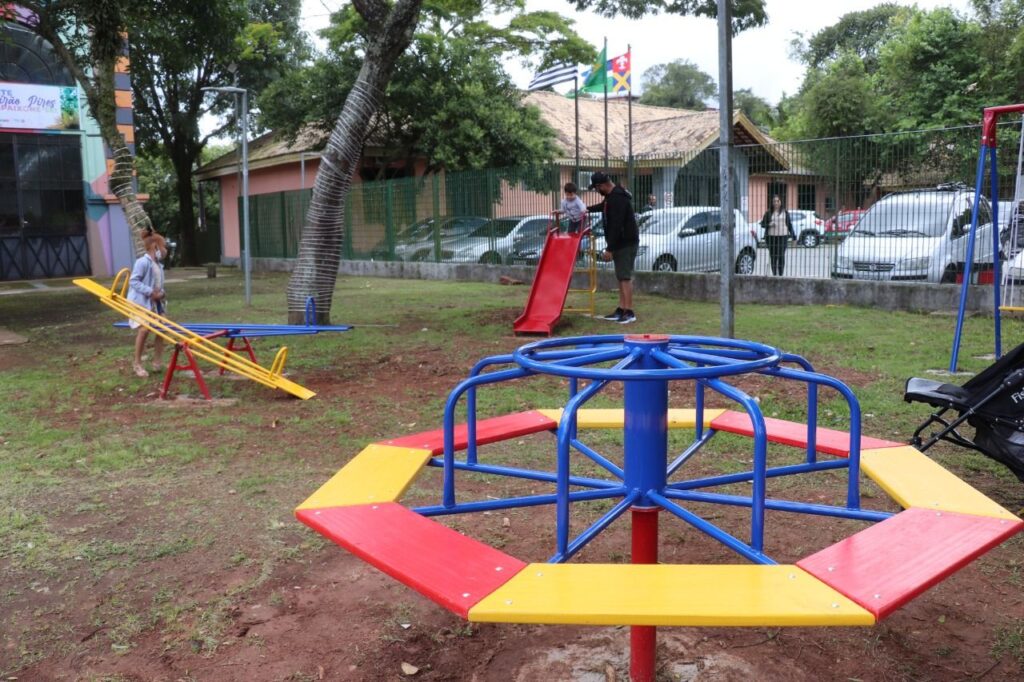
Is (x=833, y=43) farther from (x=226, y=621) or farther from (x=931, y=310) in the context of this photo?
(x=226, y=621)

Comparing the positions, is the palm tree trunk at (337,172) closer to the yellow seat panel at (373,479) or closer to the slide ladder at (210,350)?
the slide ladder at (210,350)

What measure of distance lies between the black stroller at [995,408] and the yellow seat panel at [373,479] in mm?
2525

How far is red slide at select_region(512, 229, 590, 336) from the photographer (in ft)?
34.9

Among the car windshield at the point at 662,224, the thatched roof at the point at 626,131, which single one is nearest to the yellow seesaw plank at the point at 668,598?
the car windshield at the point at 662,224

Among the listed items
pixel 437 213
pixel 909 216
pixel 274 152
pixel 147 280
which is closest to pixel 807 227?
pixel 909 216

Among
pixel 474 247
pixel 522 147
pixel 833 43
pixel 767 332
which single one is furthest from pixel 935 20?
pixel 833 43

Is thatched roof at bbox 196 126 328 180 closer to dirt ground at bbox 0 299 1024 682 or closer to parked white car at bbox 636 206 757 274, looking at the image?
parked white car at bbox 636 206 757 274

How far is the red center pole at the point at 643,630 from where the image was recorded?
2.82 metres

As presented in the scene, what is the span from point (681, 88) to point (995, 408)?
83.5 m

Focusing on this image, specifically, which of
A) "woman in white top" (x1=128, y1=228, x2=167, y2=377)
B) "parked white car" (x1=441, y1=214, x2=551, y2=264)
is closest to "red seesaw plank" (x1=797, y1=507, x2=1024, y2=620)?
"woman in white top" (x1=128, y1=228, x2=167, y2=377)

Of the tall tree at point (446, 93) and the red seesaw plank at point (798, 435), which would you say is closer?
the red seesaw plank at point (798, 435)

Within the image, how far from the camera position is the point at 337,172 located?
34.5 ft

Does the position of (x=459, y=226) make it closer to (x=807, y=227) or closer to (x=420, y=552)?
(x=807, y=227)

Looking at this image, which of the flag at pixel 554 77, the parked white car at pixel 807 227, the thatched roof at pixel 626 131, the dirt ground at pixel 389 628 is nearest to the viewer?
the dirt ground at pixel 389 628
